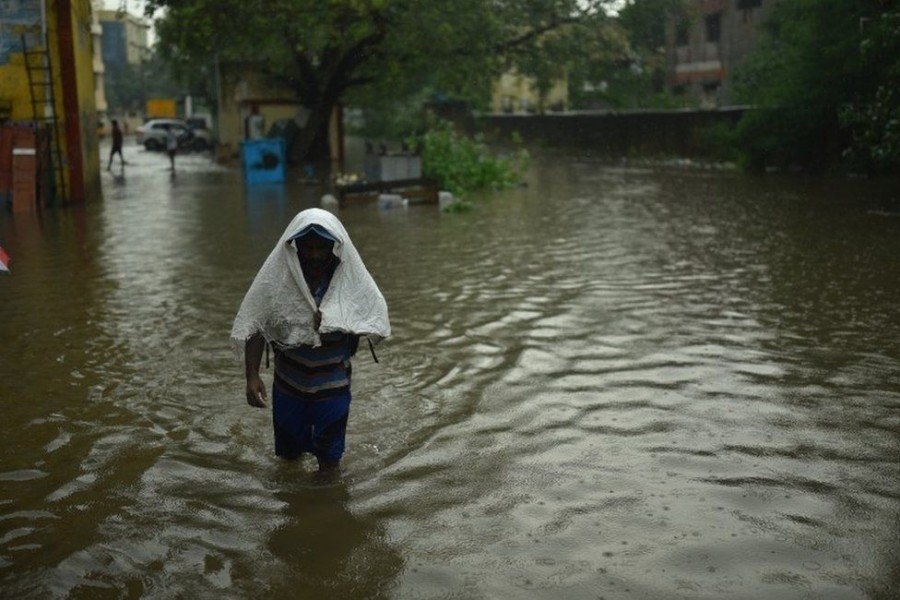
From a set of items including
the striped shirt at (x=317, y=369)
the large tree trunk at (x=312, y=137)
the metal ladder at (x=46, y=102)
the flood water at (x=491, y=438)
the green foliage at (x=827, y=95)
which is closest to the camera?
the flood water at (x=491, y=438)

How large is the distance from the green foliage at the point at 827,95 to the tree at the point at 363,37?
649 cm

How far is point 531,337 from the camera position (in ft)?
26.8

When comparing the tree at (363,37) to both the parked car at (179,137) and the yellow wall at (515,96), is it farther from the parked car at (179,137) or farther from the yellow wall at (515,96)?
the yellow wall at (515,96)

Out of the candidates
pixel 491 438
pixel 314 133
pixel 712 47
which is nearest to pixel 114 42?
pixel 712 47

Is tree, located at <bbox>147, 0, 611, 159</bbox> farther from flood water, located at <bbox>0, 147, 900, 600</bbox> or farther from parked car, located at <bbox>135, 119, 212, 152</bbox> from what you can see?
parked car, located at <bbox>135, 119, 212, 152</bbox>

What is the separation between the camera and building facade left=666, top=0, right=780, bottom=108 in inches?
1612

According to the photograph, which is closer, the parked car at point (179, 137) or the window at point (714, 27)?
the window at point (714, 27)

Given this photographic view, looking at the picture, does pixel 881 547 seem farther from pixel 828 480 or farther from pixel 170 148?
pixel 170 148

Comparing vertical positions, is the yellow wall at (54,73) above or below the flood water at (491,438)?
above

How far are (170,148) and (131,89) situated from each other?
5982cm

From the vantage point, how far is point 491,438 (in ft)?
18.8

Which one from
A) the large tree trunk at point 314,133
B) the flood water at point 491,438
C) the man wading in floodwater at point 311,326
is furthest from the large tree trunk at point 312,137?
the man wading in floodwater at point 311,326

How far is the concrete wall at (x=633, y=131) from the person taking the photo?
104 feet

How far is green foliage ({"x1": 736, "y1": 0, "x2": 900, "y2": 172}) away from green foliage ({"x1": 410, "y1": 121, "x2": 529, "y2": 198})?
633cm
